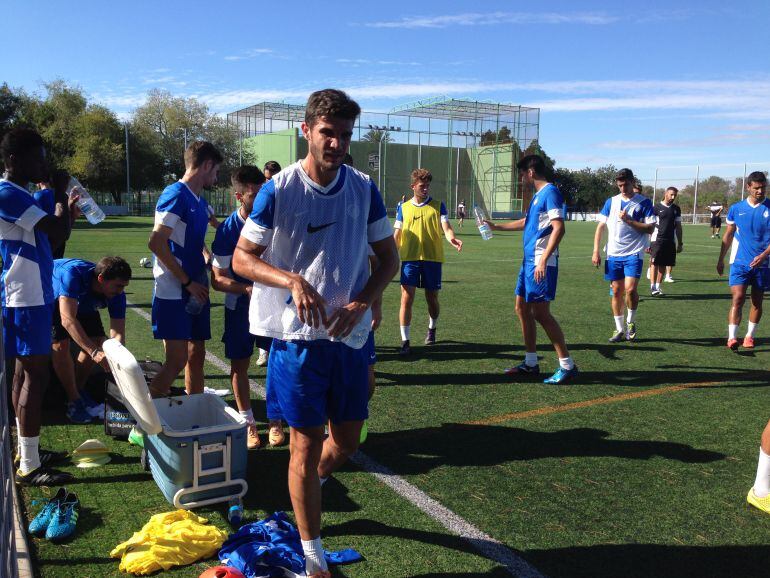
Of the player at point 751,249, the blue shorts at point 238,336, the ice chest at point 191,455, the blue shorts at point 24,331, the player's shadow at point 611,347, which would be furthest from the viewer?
the player's shadow at point 611,347

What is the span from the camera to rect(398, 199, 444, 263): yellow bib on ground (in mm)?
7941

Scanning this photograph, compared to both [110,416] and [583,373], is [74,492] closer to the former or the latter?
[110,416]

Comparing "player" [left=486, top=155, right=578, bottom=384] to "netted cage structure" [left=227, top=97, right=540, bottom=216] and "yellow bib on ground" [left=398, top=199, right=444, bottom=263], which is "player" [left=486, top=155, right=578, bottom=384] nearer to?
"yellow bib on ground" [left=398, top=199, right=444, bottom=263]

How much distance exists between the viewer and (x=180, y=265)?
434 cm

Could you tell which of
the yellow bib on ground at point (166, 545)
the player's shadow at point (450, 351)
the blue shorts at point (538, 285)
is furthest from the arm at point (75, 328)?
the blue shorts at point (538, 285)

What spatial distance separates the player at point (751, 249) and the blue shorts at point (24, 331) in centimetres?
771

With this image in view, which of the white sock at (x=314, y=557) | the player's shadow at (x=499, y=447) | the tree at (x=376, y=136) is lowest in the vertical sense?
the player's shadow at (x=499, y=447)

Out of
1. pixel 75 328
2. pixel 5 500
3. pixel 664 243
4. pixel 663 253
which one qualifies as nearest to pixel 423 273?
pixel 75 328

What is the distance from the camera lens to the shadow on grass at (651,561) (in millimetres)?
3064

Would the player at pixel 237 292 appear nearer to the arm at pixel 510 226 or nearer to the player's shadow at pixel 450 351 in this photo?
the player's shadow at pixel 450 351

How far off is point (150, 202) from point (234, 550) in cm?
6754

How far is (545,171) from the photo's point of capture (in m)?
6.33

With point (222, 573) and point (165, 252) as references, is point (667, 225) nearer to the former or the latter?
point (165, 252)

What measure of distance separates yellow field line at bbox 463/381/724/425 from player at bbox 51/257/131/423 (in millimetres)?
3080
